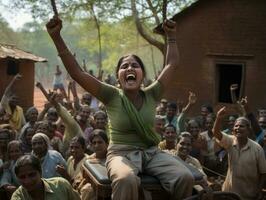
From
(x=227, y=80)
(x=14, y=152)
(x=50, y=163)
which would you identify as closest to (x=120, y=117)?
(x=50, y=163)

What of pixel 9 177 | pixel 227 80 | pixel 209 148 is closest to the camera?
pixel 9 177

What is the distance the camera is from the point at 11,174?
220 inches

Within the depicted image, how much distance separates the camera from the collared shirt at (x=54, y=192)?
3.58m

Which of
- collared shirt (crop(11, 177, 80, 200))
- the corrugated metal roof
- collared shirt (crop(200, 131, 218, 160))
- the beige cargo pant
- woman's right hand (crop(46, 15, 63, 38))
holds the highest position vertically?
woman's right hand (crop(46, 15, 63, 38))

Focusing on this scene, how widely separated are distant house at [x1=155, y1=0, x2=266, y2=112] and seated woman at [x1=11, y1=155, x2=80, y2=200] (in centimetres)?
970

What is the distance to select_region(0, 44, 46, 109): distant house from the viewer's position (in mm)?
16875

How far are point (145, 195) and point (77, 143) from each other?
278cm

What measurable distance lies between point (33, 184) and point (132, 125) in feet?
2.65

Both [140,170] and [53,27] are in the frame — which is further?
[53,27]

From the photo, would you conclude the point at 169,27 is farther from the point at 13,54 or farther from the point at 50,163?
the point at 13,54

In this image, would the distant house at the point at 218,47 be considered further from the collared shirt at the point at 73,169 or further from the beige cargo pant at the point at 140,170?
the beige cargo pant at the point at 140,170

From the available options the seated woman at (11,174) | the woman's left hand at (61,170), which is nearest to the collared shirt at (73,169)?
the woman's left hand at (61,170)

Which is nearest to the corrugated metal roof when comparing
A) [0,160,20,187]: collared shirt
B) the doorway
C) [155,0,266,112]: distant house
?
[155,0,266,112]: distant house

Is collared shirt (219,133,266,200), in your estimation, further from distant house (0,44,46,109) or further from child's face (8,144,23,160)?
distant house (0,44,46,109)
